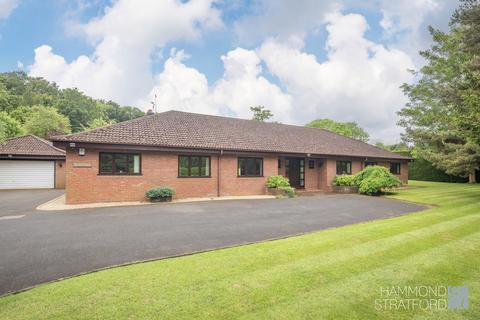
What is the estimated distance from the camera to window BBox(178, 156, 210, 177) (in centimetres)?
1517

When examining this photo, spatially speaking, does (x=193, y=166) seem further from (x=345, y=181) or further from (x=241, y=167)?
(x=345, y=181)

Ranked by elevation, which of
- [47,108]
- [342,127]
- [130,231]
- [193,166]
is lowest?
[130,231]

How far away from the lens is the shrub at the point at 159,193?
13.3 m

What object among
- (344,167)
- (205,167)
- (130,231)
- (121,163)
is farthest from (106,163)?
(344,167)

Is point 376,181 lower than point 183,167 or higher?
lower

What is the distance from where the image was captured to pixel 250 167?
17359 mm

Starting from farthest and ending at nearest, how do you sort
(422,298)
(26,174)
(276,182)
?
(26,174) < (276,182) < (422,298)

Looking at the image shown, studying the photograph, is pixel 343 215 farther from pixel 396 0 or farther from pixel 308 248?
pixel 396 0

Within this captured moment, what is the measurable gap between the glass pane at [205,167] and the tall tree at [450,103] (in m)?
13.5

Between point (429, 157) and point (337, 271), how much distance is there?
21094mm

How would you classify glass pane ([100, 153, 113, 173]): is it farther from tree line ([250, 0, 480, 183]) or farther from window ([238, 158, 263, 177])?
tree line ([250, 0, 480, 183])

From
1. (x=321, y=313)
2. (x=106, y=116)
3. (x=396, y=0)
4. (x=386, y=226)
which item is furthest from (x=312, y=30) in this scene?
(x=106, y=116)

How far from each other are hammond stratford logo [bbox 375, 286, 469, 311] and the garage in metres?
26.0

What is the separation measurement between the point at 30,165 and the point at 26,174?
2.73 ft
